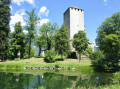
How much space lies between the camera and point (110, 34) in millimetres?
21359

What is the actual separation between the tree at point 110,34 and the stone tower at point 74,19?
1219 cm

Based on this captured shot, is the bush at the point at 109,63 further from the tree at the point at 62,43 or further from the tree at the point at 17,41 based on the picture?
the tree at the point at 17,41

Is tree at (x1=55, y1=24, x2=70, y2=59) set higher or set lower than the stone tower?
lower

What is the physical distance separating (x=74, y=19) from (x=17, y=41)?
20.7 meters

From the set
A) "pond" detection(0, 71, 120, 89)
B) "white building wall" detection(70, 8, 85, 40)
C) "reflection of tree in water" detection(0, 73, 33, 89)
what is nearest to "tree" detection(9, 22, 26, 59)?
"white building wall" detection(70, 8, 85, 40)

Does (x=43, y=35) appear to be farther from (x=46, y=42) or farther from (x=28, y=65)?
(x=28, y=65)

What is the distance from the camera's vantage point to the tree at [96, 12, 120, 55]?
20.5 m

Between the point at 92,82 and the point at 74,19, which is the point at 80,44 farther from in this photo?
the point at 92,82

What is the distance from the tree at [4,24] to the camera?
28.7 metres

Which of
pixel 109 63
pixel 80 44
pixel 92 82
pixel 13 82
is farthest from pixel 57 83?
pixel 80 44

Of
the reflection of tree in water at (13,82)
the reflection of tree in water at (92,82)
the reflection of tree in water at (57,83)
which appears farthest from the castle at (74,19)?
the reflection of tree in water at (13,82)

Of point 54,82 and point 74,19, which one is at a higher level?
point 74,19

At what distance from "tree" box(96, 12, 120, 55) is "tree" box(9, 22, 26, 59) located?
2187 centimetres

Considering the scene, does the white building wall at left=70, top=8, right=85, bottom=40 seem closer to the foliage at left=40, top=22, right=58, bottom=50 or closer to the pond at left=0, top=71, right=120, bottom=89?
the foliage at left=40, top=22, right=58, bottom=50
